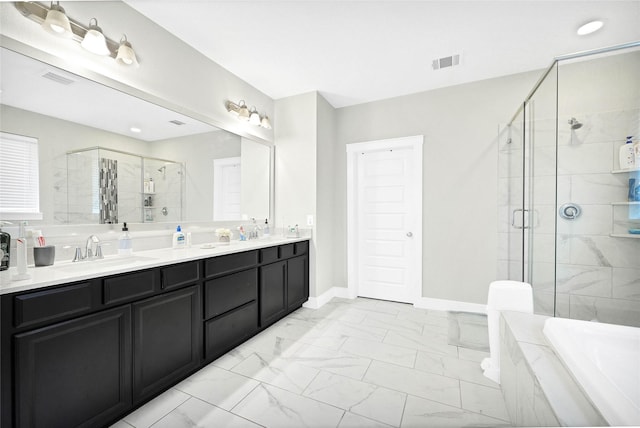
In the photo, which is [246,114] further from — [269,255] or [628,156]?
[628,156]

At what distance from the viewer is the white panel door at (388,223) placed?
3.34 metres

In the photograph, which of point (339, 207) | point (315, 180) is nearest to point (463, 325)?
point (339, 207)

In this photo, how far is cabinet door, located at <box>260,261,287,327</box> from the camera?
2514 mm

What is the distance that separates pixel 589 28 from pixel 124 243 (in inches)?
156

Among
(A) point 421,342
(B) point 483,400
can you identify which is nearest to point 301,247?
(A) point 421,342

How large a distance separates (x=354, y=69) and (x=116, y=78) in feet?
6.92

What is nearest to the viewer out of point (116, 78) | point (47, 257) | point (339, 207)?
point (47, 257)

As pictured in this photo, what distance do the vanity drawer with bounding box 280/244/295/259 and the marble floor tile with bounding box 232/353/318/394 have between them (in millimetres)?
989

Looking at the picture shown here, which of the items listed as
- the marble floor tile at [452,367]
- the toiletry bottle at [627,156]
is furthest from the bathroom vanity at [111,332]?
the toiletry bottle at [627,156]

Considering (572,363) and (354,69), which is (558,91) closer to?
(354,69)

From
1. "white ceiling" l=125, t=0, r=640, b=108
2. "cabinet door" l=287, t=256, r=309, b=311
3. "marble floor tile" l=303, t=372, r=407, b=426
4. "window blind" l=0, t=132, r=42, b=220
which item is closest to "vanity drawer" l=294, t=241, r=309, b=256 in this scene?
"cabinet door" l=287, t=256, r=309, b=311

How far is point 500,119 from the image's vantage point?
2.92 metres

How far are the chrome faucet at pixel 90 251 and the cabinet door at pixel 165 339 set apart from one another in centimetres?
54

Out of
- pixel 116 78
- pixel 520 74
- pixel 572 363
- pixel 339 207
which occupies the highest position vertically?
pixel 520 74
